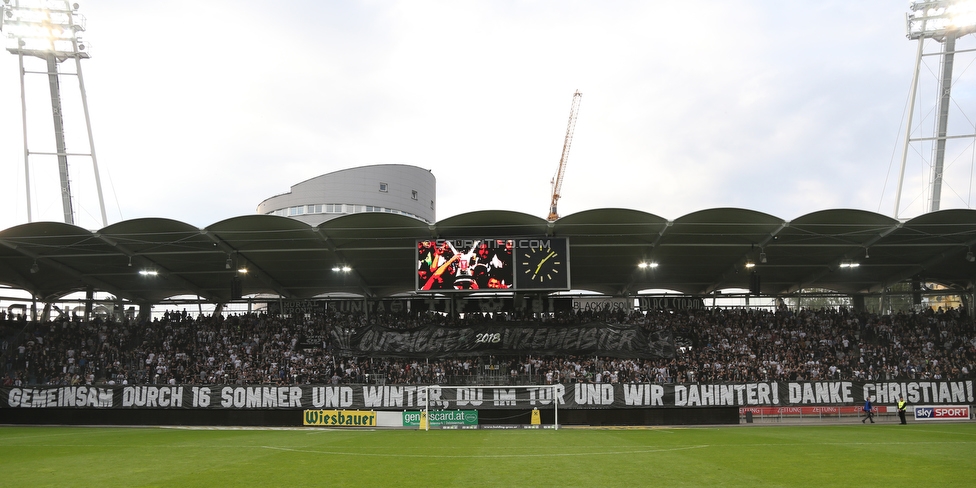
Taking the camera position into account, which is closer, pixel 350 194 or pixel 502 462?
pixel 502 462

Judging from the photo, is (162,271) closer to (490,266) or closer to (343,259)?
(343,259)

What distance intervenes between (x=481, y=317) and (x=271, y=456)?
2591cm

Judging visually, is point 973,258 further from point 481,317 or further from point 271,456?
point 271,456

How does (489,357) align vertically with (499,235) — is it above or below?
below

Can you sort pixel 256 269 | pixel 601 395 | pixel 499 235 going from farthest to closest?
1. pixel 256 269
2. pixel 499 235
3. pixel 601 395

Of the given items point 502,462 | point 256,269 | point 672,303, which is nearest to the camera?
point 502,462

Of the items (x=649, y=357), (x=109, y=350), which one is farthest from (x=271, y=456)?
(x=109, y=350)

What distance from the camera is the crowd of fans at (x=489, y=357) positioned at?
35.8 metres

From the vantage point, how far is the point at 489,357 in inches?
1516

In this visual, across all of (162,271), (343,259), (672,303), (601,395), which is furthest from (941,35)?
(162,271)

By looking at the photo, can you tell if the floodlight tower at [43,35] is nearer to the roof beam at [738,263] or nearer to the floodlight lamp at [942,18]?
the roof beam at [738,263]

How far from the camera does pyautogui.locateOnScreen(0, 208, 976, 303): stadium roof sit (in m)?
32.7

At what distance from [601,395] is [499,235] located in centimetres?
920

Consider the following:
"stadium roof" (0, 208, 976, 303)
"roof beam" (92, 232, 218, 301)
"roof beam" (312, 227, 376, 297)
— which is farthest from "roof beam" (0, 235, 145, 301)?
"roof beam" (312, 227, 376, 297)
